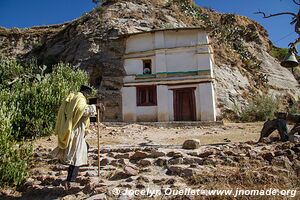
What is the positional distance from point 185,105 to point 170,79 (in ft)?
6.93

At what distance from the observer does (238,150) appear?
6578 mm

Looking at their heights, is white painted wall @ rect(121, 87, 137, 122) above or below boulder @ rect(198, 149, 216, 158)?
above

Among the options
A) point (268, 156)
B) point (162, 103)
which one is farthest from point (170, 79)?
point (268, 156)

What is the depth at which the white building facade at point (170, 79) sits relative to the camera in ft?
65.5

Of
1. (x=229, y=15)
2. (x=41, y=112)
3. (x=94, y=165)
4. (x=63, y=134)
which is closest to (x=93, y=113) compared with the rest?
(x=63, y=134)

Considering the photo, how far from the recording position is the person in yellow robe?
212 inches

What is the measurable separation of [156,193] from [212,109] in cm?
1534

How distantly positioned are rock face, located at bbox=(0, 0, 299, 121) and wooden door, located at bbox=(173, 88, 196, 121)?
110 inches

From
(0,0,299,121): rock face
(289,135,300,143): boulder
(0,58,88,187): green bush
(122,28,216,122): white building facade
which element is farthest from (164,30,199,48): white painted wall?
(289,135,300,143): boulder

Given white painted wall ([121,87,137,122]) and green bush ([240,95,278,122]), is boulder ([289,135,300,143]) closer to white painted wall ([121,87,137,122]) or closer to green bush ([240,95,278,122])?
green bush ([240,95,278,122])

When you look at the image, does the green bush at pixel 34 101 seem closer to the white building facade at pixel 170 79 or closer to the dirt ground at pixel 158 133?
the dirt ground at pixel 158 133

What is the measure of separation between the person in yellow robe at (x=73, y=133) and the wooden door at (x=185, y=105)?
14.7m

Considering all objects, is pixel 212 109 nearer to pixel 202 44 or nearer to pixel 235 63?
pixel 202 44

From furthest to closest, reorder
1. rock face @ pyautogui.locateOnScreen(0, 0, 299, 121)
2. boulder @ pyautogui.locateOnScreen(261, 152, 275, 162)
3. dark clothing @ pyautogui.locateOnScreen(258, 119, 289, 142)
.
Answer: rock face @ pyautogui.locateOnScreen(0, 0, 299, 121)
dark clothing @ pyautogui.locateOnScreen(258, 119, 289, 142)
boulder @ pyautogui.locateOnScreen(261, 152, 275, 162)
